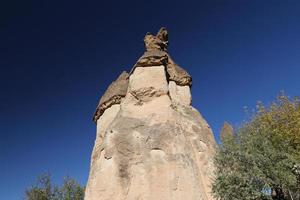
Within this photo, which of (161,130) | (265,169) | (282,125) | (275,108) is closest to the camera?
(265,169)

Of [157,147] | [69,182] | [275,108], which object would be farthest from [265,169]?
[69,182]

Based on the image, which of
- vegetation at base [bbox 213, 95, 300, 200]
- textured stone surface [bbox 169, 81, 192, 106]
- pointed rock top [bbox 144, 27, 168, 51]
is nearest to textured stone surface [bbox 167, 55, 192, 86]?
textured stone surface [bbox 169, 81, 192, 106]

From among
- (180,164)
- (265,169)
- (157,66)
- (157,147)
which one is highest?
(157,66)

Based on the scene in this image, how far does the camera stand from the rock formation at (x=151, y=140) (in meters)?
19.6

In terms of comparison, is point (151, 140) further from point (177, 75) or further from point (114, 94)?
point (177, 75)

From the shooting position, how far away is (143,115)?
22812 millimetres

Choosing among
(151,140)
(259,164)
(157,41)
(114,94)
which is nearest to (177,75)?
(157,41)

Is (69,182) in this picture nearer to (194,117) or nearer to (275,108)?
(194,117)

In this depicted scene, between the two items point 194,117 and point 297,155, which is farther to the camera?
point 194,117

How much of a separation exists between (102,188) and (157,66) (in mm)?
10101

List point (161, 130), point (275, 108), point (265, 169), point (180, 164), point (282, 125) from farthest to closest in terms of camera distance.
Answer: point (275, 108)
point (282, 125)
point (161, 130)
point (180, 164)
point (265, 169)

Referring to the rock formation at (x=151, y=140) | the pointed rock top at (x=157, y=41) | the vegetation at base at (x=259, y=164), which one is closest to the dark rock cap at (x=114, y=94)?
the rock formation at (x=151, y=140)

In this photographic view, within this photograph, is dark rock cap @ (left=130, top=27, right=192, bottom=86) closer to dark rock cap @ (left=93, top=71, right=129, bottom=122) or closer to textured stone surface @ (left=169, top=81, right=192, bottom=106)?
textured stone surface @ (left=169, top=81, right=192, bottom=106)

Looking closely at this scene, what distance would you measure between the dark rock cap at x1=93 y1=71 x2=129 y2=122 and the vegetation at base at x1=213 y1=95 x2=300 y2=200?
29.0ft
